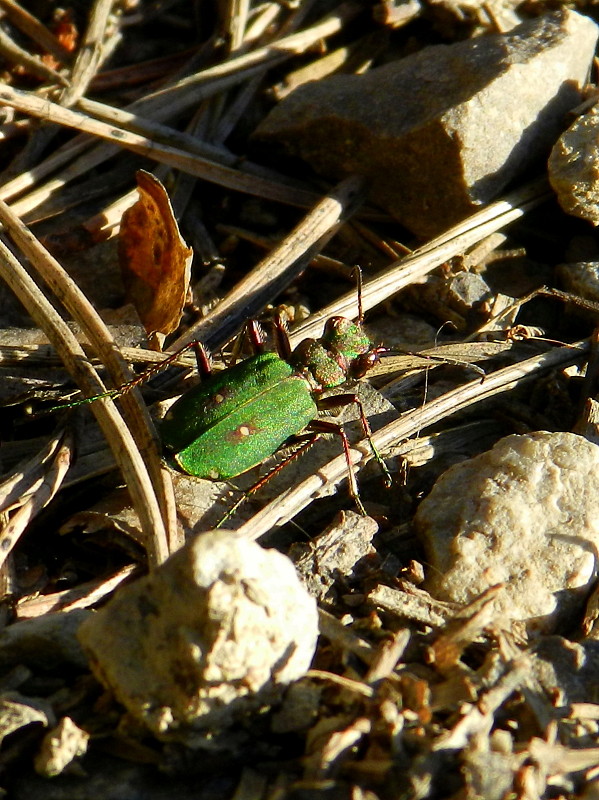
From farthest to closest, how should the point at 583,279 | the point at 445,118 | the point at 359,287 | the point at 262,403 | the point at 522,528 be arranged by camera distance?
the point at 445,118
the point at 583,279
the point at 359,287
the point at 262,403
the point at 522,528

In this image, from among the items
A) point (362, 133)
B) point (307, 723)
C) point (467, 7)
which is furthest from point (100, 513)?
point (467, 7)

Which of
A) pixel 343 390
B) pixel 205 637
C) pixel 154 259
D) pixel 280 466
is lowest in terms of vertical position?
pixel 343 390

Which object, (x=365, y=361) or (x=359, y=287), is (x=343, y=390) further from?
(x=359, y=287)

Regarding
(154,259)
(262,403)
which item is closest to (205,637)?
(262,403)

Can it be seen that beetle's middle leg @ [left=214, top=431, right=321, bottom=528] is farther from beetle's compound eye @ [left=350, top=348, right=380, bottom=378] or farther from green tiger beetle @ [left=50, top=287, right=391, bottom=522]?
beetle's compound eye @ [left=350, top=348, right=380, bottom=378]

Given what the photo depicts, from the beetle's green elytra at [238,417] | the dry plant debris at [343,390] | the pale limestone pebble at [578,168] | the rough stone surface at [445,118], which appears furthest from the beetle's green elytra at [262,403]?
the pale limestone pebble at [578,168]
